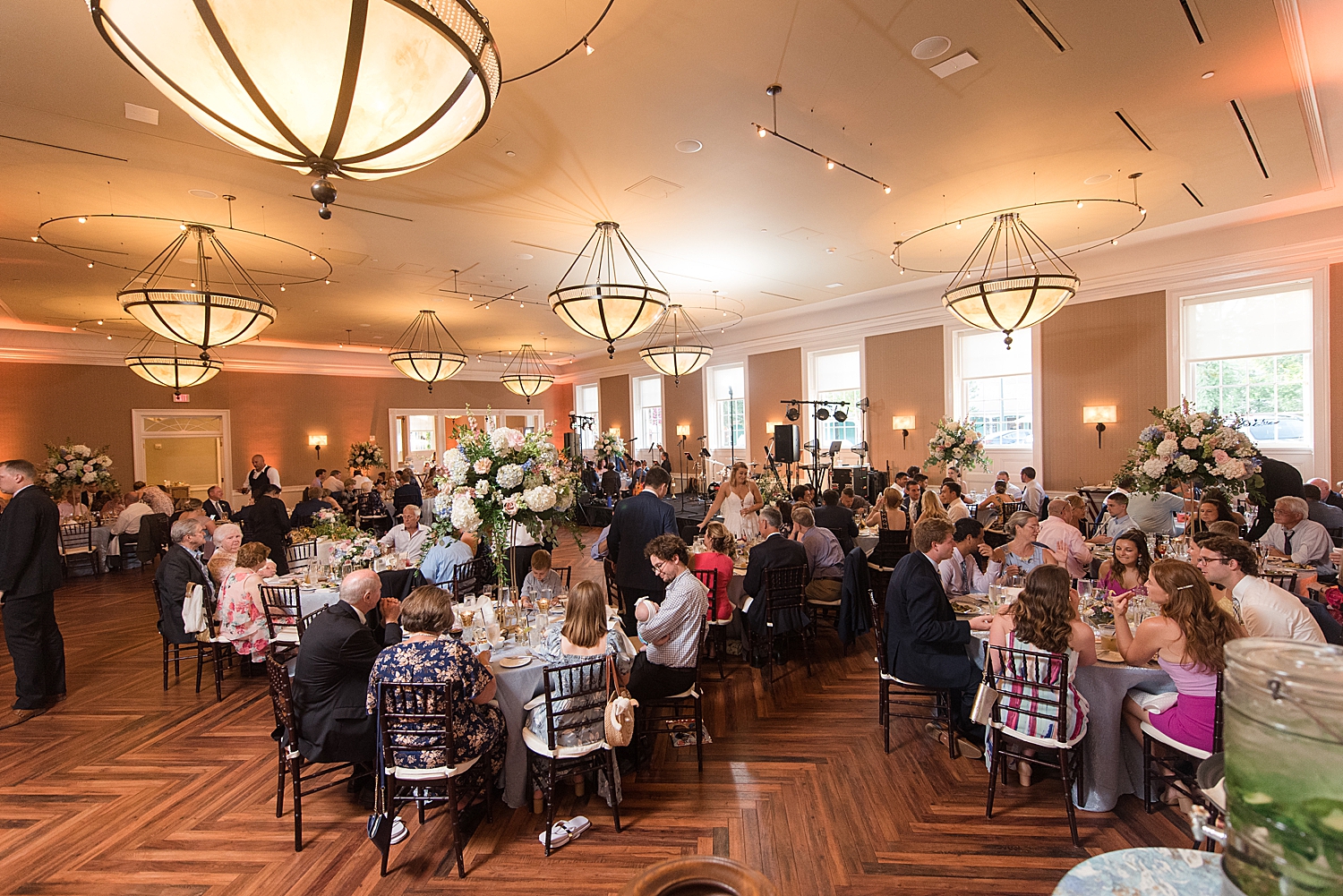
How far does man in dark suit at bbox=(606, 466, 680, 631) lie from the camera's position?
201 inches

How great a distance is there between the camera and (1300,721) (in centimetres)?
81

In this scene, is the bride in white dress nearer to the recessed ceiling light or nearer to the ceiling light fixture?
the ceiling light fixture

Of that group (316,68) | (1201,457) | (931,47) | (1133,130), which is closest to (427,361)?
(931,47)

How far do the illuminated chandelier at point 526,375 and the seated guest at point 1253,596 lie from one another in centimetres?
1390

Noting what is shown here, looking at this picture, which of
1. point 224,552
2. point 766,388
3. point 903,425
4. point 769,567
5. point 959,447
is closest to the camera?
point 769,567

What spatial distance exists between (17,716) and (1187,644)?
303 inches

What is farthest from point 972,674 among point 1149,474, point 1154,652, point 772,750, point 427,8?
point 427,8

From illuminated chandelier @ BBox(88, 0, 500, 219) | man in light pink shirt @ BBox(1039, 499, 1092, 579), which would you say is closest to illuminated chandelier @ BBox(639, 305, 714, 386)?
man in light pink shirt @ BBox(1039, 499, 1092, 579)

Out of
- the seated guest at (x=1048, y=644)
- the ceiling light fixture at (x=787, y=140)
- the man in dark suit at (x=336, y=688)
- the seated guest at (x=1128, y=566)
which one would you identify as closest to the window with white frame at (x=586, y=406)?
the ceiling light fixture at (x=787, y=140)

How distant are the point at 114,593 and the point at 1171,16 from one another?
42.5 ft

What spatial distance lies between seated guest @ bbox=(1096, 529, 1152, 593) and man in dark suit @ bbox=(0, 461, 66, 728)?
749 centimetres

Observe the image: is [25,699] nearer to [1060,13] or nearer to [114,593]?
[114,593]

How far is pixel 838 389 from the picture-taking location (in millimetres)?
13352

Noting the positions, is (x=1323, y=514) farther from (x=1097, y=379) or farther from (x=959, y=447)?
(x=959, y=447)
